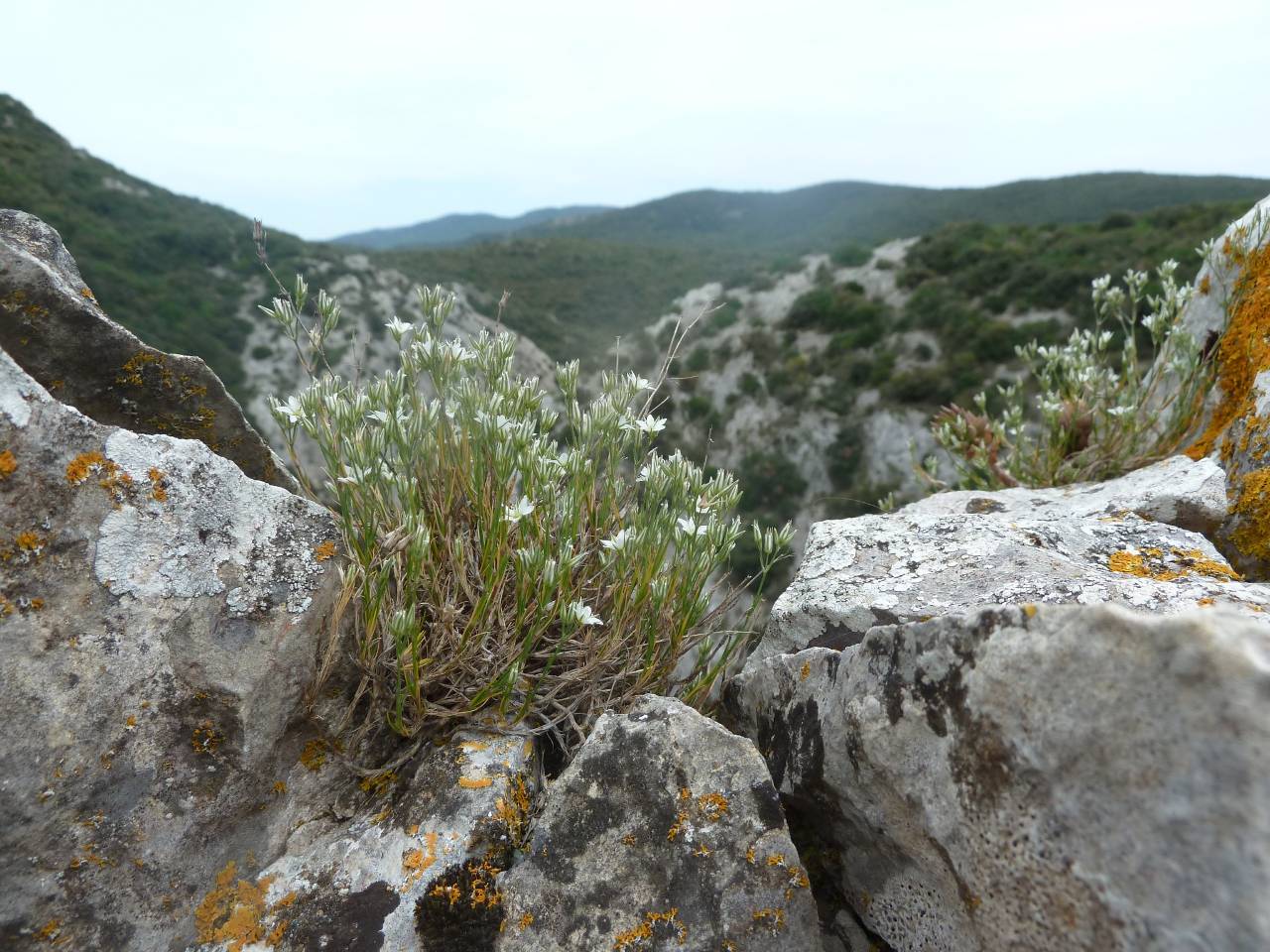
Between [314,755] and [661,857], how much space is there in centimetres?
128

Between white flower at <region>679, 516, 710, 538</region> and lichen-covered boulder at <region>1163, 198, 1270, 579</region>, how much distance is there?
8.99ft

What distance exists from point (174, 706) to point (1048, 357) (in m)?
5.88

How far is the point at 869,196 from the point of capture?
8275 centimetres

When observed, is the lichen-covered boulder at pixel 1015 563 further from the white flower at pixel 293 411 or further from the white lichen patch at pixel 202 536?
the white flower at pixel 293 411

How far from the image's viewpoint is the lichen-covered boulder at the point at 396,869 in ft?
6.82

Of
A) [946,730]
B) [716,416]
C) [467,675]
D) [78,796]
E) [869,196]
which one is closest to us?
[946,730]

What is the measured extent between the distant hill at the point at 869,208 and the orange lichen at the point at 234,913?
39.5 metres

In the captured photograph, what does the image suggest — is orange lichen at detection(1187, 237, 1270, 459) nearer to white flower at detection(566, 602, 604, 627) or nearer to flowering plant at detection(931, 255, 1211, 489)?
flowering plant at detection(931, 255, 1211, 489)

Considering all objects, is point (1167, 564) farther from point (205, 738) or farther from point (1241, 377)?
point (205, 738)

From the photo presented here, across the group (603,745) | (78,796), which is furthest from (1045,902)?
(78,796)

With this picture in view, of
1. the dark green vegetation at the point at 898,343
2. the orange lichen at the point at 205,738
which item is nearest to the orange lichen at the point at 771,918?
the orange lichen at the point at 205,738

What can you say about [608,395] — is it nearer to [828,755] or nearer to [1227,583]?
[828,755]

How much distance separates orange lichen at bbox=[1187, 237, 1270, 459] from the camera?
412cm

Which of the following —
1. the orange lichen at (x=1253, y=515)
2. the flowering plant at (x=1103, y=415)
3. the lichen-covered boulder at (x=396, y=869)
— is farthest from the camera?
the flowering plant at (x=1103, y=415)
